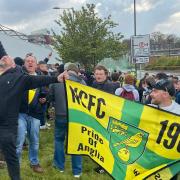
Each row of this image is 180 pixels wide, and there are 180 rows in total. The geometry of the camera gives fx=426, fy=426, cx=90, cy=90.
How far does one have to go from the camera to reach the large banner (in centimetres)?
515

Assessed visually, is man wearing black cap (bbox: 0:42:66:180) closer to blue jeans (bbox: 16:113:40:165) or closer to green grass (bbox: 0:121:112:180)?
blue jeans (bbox: 16:113:40:165)

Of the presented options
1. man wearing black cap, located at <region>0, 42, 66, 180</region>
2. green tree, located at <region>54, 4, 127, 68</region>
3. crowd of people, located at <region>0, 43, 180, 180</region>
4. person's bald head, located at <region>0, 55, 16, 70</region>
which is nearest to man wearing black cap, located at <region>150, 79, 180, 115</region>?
crowd of people, located at <region>0, 43, 180, 180</region>

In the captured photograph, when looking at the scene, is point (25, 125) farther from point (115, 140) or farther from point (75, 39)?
point (75, 39)

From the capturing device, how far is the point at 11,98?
19.1 ft

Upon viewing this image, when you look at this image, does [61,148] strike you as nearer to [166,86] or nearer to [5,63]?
[5,63]

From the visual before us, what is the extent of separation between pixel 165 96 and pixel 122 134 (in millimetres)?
767

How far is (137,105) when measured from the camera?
17.4 feet

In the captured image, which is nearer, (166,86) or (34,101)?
(166,86)

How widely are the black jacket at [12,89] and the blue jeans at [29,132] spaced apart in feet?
3.06

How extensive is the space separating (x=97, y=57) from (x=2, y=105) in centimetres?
2399

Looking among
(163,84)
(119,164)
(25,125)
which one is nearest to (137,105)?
(163,84)

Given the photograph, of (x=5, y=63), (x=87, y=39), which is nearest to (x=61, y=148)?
(x=5, y=63)

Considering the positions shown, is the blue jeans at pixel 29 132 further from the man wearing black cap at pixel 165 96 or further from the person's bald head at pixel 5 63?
the man wearing black cap at pixel 165 96

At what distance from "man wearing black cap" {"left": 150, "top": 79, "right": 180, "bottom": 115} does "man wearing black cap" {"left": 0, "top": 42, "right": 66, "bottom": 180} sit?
138cm
